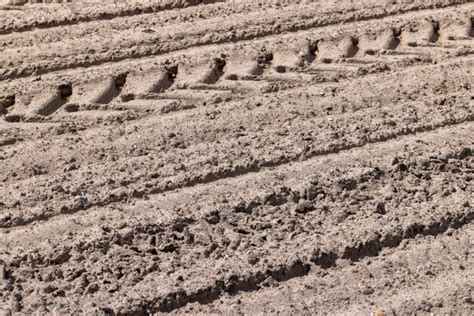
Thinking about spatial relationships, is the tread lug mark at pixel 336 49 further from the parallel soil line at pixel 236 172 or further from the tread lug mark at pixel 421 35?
the parallel soil line at pixel 236 172

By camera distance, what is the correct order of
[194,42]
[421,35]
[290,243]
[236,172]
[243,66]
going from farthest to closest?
[421,35] → [194,42] → [243,66] → [236,172] → [290,243]

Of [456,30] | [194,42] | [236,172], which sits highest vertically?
[194,42]

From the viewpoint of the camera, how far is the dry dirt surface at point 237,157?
2.90m

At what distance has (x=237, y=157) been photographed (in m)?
3.40

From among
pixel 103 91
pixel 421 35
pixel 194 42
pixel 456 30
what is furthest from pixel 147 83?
pixel 456 30

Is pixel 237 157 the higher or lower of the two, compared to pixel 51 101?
lower

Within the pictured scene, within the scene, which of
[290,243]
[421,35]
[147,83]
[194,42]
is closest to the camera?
[290,243]

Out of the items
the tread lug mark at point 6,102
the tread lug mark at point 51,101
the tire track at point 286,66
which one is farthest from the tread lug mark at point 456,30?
the tread lug mark at point 6,102

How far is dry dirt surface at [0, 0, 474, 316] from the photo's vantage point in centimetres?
290

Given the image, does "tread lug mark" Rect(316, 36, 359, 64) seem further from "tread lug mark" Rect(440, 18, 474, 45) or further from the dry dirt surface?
"tread lug mark" Rect(440, 18, 474, 45)

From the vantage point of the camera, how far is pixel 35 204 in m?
3.17

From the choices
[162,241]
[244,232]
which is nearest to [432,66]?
[244,232]

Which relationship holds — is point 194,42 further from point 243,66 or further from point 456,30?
point 456,30

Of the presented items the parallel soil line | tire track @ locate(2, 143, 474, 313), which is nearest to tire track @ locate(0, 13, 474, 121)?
the parallel soil line
